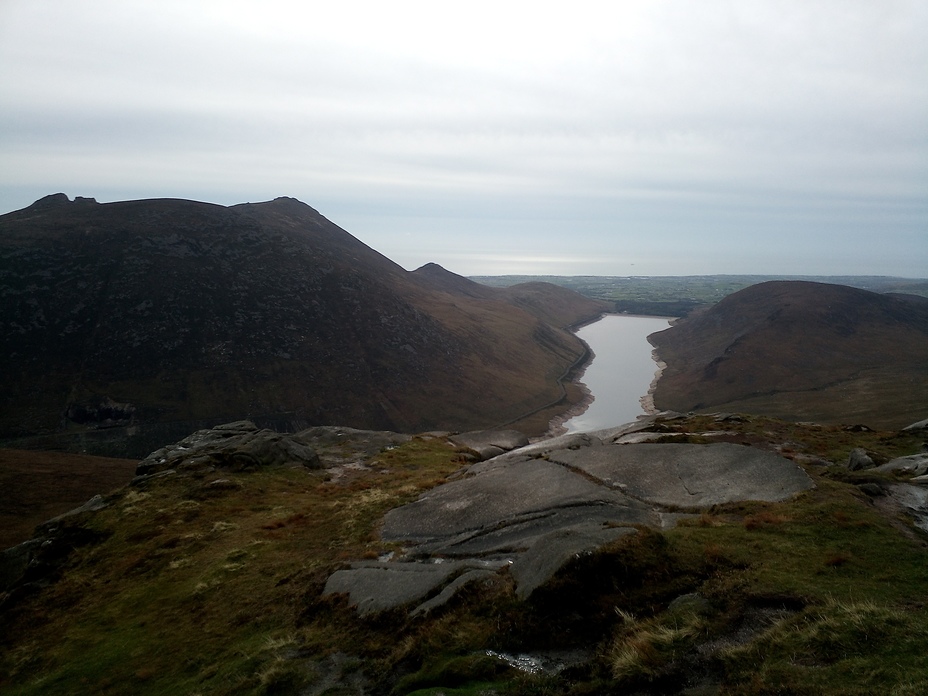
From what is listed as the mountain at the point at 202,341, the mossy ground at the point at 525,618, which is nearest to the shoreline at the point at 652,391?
the mountain at the point at 202,341

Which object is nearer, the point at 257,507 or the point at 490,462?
the point at 257,507

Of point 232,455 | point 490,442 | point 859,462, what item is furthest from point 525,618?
Answer: point 490,442

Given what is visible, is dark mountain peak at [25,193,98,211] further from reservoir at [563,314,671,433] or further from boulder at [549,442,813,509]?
boulder at [549,442,813,509]

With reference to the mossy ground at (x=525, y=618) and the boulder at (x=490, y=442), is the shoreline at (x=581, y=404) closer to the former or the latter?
the boulder at (x=490, y=442)

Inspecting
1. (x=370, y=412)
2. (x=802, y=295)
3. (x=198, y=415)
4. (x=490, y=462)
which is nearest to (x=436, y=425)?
(x=370, y=412)

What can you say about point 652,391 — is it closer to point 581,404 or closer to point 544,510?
point 581,404

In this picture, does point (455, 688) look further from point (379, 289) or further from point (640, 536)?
point (379, 289)

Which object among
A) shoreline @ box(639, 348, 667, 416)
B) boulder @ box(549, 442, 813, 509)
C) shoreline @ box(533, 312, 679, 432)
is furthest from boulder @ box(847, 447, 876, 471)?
shoreline @ box(639, 348, 667, 416)
